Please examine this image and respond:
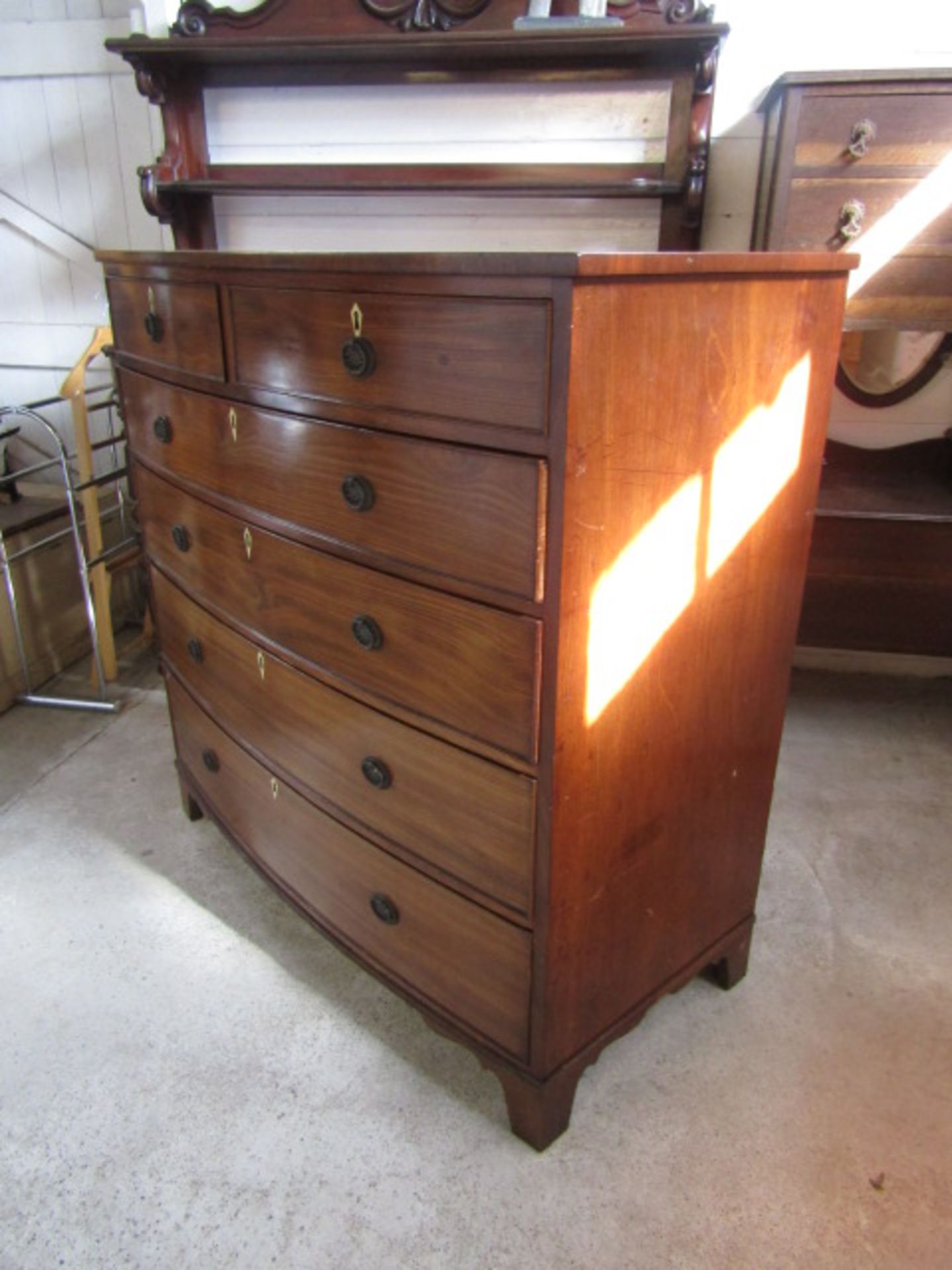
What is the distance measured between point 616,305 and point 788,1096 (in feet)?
4.05

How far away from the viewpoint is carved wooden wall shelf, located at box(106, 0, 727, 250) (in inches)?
76.1

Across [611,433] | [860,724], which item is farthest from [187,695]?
[860,724]

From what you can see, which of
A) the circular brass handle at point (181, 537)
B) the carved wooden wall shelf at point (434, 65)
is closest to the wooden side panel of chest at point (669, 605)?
the circular brass handle at point (181, 537)

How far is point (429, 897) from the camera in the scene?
51.6 inches

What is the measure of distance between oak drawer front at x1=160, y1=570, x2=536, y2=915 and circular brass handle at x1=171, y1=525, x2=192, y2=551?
118 mm

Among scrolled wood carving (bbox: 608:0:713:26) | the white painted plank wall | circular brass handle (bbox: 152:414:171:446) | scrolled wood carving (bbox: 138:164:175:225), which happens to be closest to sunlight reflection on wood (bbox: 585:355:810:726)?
circular brass handle (bbox: 152:414:171:446)

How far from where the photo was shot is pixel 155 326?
153cm

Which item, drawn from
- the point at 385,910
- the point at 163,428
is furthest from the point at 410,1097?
A: the point at 163,428

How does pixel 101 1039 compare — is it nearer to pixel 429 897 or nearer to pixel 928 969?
pixel 429 897

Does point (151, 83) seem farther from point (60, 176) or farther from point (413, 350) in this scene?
point (413, 350)

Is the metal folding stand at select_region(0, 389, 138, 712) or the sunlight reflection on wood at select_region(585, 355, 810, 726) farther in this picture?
the metal folding stand at select_region(0, 389, 138, 712)

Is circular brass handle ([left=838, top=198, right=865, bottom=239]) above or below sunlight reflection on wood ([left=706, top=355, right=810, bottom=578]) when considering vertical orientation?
above

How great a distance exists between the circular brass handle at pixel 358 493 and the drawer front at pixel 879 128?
1.31 m

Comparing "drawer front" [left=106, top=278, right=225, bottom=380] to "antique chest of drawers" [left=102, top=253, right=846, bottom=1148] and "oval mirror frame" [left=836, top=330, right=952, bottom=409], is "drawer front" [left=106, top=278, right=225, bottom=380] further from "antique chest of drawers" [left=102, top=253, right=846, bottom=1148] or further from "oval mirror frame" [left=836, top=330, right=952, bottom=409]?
"oval mirror frame" [left=836, top=330, right=952, bottom=409]
